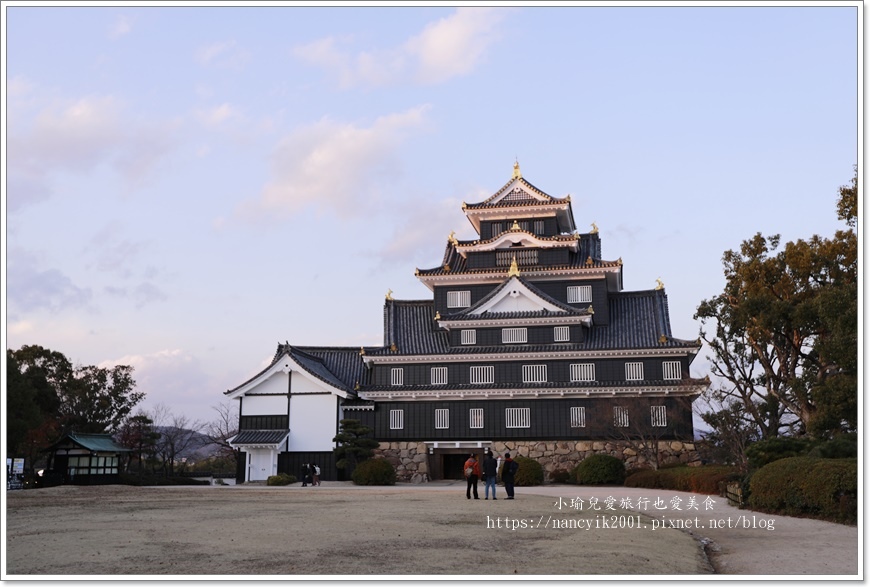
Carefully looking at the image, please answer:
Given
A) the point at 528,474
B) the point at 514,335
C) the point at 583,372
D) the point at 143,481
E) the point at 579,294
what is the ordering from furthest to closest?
1. the point at 579,294
2. the point at 143,481
3. the point at 514,335
4. the point at 583,372
5. the point at 528,474

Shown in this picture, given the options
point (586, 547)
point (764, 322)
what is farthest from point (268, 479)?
point (586, 547)

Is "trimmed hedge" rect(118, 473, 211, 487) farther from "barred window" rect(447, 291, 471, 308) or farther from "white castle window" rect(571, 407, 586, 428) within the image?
"white castle window" rect(571, 407, 586, 428)

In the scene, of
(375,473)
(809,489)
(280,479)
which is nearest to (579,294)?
(375,473)

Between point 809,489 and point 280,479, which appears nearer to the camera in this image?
point 809,489

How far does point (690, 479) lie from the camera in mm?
27828

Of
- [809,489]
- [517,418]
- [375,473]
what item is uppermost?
[517,418]

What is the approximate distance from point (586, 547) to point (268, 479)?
29947mm

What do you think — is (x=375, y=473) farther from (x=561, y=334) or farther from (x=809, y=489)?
(x=809, y=489)

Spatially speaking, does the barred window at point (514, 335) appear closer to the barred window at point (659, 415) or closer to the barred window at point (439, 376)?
the barred window at point (439, 376)

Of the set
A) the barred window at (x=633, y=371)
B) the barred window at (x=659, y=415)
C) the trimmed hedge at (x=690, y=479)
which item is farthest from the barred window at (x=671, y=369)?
the trimmed hedge at (x=690, y=479)

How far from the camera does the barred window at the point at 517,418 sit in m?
40.8

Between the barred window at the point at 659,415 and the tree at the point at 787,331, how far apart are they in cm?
498

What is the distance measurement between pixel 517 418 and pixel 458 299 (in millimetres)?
8391
